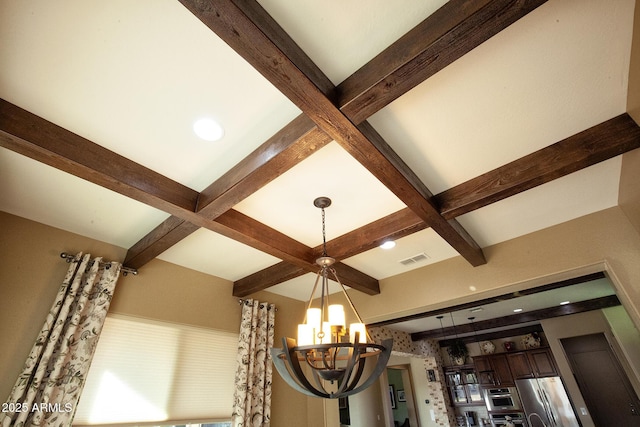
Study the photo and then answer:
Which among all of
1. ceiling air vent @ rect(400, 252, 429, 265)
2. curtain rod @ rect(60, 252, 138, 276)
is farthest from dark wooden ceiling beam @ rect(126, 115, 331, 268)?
ceiling air vent @ rect(400, 252, 429, 265)

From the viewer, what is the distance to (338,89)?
144 centimetres

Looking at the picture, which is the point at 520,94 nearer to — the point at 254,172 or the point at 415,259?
the point at 254,172

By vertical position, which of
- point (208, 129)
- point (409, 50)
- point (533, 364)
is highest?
point (208, 129)

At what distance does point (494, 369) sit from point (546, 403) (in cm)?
107

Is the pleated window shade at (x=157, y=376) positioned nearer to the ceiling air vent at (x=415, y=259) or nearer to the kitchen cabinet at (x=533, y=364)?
the ceiling air vent at (x=415, y=259)

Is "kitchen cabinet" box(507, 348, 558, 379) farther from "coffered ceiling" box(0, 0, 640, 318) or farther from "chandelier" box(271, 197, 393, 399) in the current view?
"chandelier" box(271, 197, 393, 399)

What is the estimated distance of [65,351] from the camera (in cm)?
226

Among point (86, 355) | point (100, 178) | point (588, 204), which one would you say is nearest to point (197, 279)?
point (86, 355)

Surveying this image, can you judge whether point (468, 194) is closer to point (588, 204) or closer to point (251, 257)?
point (588, 204)

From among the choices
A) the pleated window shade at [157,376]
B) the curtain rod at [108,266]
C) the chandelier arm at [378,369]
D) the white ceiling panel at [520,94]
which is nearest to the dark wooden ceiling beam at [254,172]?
the white ceiling panel at [520,94]

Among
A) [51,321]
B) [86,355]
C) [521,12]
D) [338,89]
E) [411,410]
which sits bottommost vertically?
[411,410]

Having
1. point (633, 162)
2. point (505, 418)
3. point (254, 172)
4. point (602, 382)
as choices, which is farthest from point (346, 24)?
point (505, 418)

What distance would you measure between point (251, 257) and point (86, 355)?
1.48 m

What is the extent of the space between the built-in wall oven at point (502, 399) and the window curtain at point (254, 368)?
566 cm
